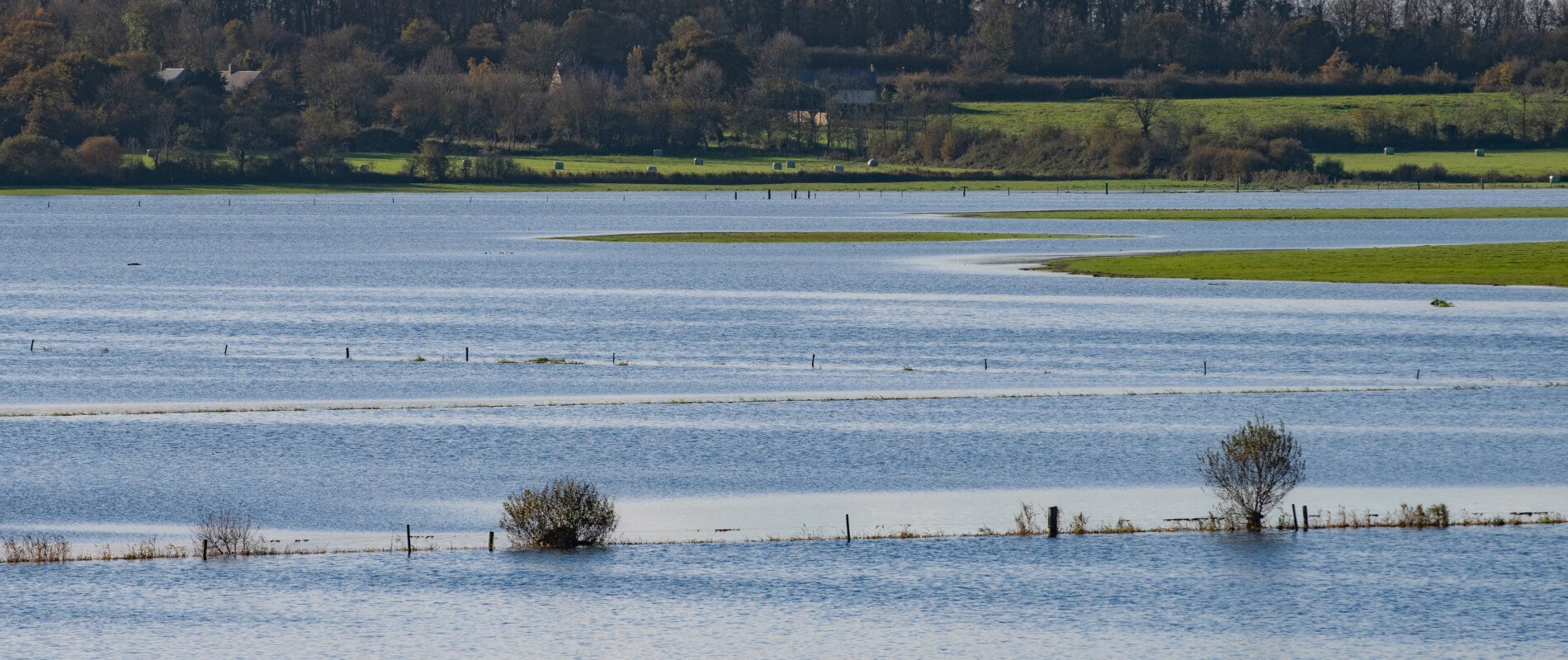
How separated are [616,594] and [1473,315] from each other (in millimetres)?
55468

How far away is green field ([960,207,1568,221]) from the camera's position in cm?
14475

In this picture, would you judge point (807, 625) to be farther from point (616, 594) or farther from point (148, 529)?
point (148, 529)

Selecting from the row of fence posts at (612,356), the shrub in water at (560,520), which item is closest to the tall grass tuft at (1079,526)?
the shrub in water at (560,520)

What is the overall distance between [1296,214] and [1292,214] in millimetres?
916

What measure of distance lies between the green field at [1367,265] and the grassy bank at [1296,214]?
1293 inches

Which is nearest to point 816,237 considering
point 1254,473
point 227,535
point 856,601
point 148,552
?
point 1254,473

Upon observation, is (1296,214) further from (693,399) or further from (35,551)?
(35,551)

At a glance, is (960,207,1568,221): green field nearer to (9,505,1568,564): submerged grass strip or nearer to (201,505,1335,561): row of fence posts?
(9,505,1568,564): submerged grass strip

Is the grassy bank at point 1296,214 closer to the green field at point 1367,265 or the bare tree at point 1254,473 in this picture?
the green field at point 1367,265

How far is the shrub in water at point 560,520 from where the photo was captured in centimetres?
3559

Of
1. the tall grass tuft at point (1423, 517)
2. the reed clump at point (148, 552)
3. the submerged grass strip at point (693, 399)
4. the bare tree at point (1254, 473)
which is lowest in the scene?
the reed clump at point (148, 552)

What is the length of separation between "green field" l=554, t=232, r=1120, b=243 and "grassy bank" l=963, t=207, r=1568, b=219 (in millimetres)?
16566

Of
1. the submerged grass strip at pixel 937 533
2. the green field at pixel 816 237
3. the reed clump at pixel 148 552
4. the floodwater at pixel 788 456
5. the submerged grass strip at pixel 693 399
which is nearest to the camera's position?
the floodwater at pixel 788 456

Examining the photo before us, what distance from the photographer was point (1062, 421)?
50.5m
